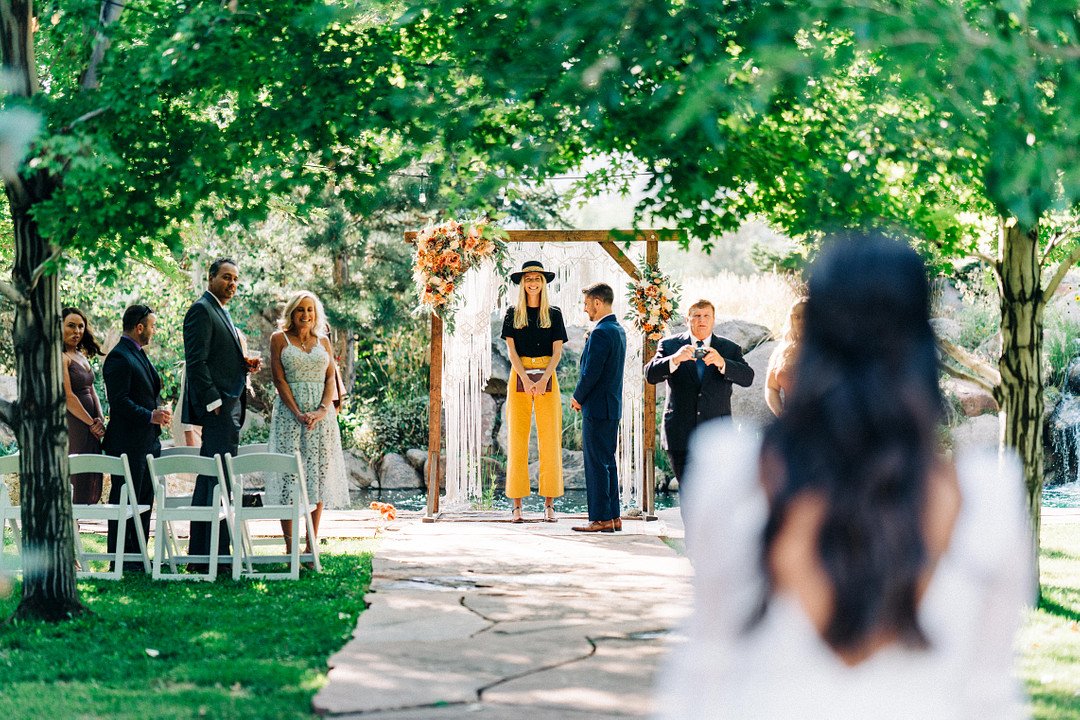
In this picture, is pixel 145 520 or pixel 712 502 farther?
pixel 145 520

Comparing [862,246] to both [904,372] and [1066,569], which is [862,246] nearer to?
[904,372]

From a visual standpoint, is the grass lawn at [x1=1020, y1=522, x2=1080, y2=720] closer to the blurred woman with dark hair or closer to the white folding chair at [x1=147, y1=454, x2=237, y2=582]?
the blurred woman with dark hair

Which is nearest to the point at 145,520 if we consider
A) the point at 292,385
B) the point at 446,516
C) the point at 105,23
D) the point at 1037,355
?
the point at 292,385

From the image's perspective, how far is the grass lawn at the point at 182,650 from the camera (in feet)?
15.8

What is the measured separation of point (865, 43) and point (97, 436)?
279 inches

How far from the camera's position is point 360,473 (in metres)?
18.7

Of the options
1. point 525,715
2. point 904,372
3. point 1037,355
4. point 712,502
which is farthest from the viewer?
point 1037,355

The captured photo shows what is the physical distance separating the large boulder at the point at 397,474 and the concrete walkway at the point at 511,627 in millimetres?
8411

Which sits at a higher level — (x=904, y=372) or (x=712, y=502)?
(x=904, y=372)

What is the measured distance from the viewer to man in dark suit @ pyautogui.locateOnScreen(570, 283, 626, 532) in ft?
32.4

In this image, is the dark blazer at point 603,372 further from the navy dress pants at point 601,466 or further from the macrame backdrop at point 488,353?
the macrame backdrop at point 488,353

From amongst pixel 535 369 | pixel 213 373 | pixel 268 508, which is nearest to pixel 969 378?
pixel 535 369

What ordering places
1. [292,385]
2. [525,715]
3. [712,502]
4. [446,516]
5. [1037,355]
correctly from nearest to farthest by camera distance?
[712,502] < [525,715] < [1037,355] < [292,385] < [446,516]

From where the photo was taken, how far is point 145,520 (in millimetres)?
9055
